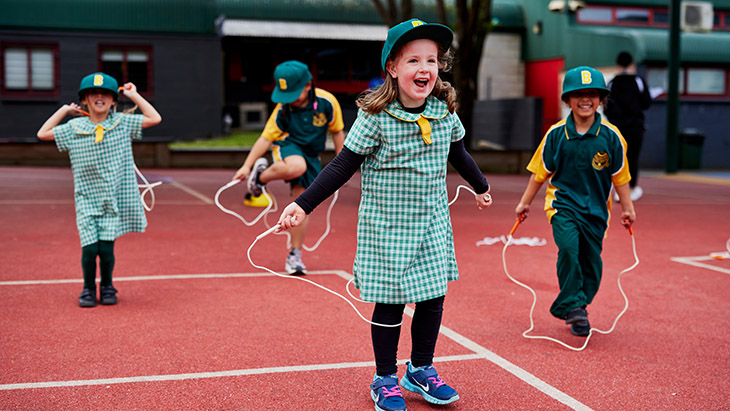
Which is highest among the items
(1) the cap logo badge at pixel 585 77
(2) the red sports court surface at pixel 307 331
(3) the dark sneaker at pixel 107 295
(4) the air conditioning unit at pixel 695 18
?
(4) the air conditioning unit at pixel 695 18

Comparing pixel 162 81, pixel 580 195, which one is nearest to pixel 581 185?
pixel 580 195

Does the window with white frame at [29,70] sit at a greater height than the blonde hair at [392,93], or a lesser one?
greater

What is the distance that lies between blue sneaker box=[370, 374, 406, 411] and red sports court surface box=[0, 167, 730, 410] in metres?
0.15

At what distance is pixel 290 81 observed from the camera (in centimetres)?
720

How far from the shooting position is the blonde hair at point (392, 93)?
3.91 meters

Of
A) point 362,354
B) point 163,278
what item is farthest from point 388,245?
point 163,278

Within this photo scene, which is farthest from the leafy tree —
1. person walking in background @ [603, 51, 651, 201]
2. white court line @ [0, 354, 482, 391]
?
white court line @ [0, 354, 482, 391]

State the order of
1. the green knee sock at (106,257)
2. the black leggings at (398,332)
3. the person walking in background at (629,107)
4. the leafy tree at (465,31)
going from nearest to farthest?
the black leggings at (398,332) → the green knee sock at (106,257) → the person walking in background at (629,107) → the leafy tree at (465,31)

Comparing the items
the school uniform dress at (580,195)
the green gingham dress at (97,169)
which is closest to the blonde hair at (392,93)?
the school uniform dress at (580,195)

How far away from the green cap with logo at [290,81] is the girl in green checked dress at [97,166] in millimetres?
1346

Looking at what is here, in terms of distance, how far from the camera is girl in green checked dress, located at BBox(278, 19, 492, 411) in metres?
3.89

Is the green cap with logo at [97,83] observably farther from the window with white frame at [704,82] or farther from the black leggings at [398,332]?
the window with white frame at [704,82]

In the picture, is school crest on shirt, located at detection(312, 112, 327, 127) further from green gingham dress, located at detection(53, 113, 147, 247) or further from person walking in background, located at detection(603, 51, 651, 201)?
person walking in background, located at detection(603, 51, 651, 201)

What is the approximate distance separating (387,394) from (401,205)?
0.89 meters
